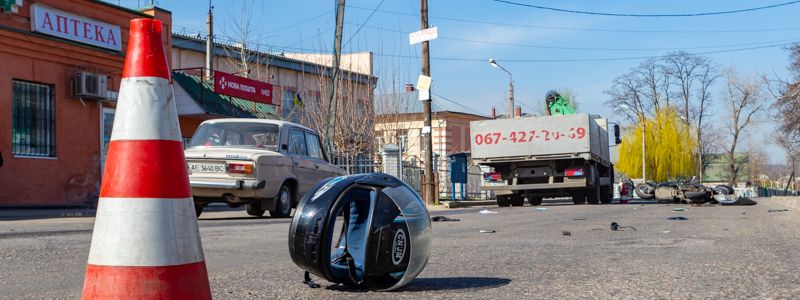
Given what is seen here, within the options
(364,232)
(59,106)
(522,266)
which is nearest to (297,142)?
(59,106)

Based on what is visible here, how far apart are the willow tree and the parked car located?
5760 cm

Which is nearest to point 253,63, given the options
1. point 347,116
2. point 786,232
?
point 347,116

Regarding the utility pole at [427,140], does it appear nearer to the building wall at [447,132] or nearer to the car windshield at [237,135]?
the car windshield at [237,135]

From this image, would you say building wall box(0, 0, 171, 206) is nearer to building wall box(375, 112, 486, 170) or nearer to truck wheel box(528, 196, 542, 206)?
truck wheel box(528, 196, 542, 206)

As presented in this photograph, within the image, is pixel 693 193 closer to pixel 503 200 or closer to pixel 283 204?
pixel 503 200

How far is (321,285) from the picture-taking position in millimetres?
4516

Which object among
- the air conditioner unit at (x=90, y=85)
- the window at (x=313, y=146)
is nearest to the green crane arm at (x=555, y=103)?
the air conditioner unit at (x=90, y=85)

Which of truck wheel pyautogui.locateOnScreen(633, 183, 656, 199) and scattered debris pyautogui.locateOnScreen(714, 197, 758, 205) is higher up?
truck wheel pyautogui.locateOnScreen(633, 183, 656, 199)

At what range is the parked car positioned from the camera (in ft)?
39.2

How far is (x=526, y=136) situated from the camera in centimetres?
2200

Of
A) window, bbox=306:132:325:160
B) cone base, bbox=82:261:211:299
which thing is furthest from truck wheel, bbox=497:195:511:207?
cone base, bbox=82:261:211:299

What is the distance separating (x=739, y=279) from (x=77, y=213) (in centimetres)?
1326

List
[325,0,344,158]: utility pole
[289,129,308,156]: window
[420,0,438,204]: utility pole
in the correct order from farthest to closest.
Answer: [420,0,438,204]: utility pole, [325,0,344,158]: utility pole, [289,129,308,156]: window

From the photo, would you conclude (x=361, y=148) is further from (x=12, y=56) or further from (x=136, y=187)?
(x=136, y=187)
